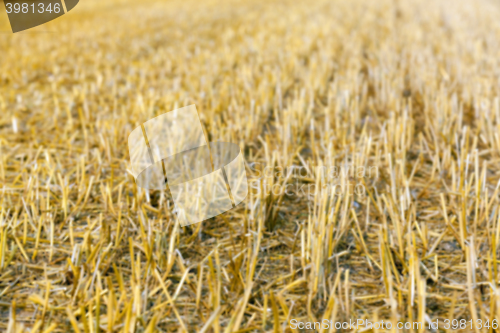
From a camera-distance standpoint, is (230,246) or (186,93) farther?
(186,93)

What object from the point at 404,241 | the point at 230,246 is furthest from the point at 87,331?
the point at 404,241

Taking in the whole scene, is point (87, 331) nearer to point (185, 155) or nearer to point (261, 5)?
point (185, 155)

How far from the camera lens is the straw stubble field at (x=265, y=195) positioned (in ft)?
3.56

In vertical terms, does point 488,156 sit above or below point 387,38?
below

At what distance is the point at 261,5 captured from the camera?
287 inches

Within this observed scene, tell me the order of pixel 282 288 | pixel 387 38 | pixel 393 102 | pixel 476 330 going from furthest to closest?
1. pixel 387 38
2. pixel 393 102
3. pixel 282 288
4. pixel 476 330

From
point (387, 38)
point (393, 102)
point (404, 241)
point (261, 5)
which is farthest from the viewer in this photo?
point (261, 5)

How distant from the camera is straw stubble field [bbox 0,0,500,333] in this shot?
1085 millimetres

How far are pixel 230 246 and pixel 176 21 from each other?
4.85m

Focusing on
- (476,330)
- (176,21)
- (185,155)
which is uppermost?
(176,21)

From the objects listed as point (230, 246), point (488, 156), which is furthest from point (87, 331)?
point (488, 156)

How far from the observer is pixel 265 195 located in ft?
4.69

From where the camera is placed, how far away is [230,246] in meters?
1.34

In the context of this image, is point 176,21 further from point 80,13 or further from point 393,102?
point 393,102
